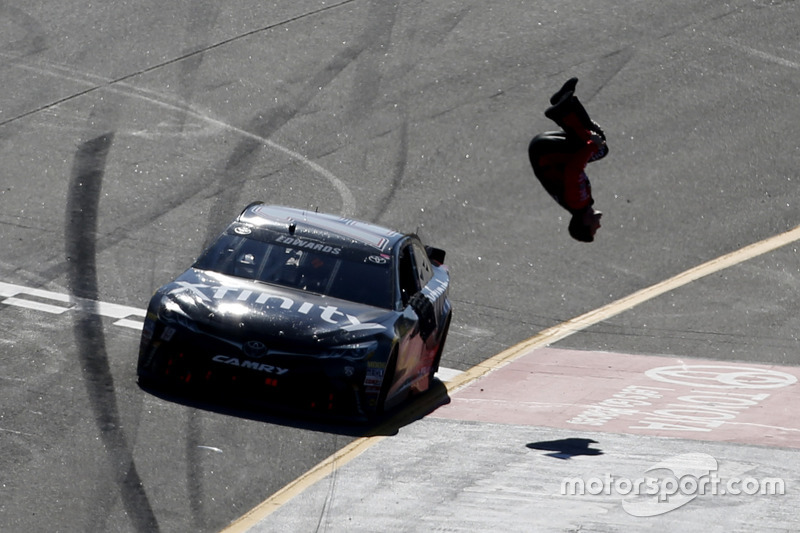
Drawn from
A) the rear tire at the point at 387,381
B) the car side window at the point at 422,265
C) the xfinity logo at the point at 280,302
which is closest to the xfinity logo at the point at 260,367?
the xfinity logo at the point at 280,302

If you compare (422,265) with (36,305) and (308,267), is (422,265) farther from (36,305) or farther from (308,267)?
(36,305)

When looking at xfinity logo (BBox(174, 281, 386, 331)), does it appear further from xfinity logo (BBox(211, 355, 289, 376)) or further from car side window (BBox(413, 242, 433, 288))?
car side window (BBox(413, 242, 433, 288))

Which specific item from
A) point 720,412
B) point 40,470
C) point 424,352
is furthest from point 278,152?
point 40,470

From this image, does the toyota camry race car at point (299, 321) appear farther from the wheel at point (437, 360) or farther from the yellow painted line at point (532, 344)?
the yellow painted line at point (532, 344)

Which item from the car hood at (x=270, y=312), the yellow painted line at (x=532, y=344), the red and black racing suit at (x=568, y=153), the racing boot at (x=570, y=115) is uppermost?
the racing boot at (x=570, y=115)

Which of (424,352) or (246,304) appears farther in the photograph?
(424,352)

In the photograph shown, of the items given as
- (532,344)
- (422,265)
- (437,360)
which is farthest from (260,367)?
(532,344)

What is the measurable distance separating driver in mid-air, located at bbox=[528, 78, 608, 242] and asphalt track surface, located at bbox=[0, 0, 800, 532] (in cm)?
182

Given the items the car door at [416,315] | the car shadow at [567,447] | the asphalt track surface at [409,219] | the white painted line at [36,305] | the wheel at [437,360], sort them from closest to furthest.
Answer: the asphalt track surface at [409,219], the car shadow at [567,447], the car door at [416,315], the wheel at [437,360], the white painted line at [36,305]

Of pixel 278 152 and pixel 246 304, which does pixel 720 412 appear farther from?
pixel 278 152

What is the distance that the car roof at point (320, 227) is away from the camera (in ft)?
39.5

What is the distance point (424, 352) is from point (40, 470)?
12.6 ft

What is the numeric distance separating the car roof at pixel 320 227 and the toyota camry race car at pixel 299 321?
15 mm

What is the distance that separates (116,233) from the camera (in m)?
15.5
